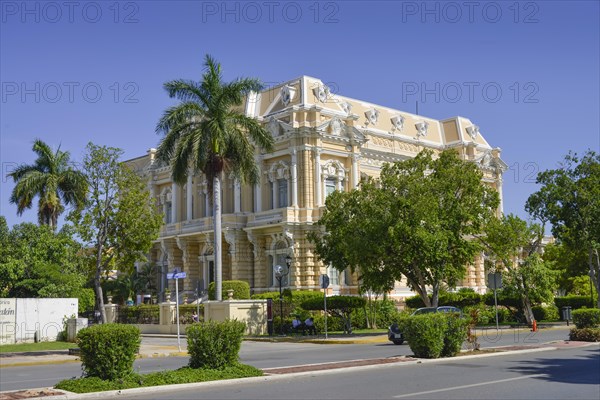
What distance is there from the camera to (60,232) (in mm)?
43000

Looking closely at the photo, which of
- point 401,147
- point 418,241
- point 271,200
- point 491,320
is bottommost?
point 491,320

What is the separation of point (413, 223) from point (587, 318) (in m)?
9.00

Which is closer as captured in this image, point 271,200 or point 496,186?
point 271,200

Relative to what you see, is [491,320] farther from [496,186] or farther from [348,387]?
[348,387]

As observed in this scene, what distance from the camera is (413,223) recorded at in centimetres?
3284

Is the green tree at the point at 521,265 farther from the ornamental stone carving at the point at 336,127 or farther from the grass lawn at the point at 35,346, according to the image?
the grass lawn at the point at 35,346

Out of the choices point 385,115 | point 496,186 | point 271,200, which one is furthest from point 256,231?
point 496,186

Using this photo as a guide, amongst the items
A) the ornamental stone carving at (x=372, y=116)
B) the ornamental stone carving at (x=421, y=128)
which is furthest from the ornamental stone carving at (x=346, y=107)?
the ornamental stone carving at (x=421, y=128)

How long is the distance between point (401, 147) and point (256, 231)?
1578 cm

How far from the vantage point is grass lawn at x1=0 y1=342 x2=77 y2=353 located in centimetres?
2814

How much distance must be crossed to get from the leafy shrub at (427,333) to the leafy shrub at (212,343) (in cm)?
551


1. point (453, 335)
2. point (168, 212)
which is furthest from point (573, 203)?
point (168, 212)

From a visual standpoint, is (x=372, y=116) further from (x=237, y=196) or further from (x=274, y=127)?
(x=237, y=196)

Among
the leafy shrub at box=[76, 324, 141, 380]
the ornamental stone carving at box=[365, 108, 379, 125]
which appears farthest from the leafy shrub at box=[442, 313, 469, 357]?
the ornamental stone carving at box=[365, 108, 379, 125]
